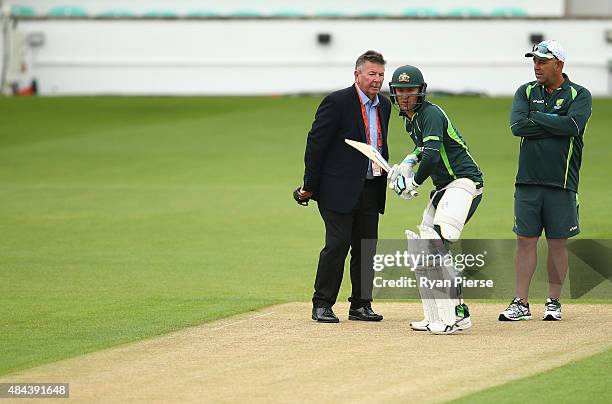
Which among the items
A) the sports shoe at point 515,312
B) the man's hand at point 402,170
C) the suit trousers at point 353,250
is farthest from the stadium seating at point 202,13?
the man's hand at point 402,170

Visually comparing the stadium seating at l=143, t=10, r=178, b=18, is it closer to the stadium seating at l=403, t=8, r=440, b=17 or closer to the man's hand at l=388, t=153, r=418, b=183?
the stadium seating at l=403, t=8, r=440, b=17

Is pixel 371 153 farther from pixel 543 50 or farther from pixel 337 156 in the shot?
pixel 543 50

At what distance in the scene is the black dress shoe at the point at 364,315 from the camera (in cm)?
1135

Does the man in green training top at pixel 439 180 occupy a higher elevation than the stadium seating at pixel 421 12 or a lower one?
lower

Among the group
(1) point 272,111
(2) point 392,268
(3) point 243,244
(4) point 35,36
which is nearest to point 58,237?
(3) point 243,244

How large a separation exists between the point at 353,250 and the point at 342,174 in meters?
0.76

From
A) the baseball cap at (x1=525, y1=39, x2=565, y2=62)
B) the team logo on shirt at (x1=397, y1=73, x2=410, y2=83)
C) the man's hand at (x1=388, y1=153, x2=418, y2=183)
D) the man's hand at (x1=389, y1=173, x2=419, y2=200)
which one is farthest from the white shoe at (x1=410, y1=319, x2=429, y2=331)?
the baseball cap at (x1=525, y1=39, x2=565, y2=62)

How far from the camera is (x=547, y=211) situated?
1126cm

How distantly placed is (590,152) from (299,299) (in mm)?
18432

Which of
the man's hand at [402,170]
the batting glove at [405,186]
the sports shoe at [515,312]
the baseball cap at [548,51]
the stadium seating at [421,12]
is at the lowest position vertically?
the sports shoe at [515,312]

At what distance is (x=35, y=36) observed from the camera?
5356 cm

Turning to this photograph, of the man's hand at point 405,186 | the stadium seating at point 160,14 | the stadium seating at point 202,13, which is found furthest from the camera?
the stadium seating at point 202,13

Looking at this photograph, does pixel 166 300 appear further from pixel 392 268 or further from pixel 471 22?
pixel 471 22

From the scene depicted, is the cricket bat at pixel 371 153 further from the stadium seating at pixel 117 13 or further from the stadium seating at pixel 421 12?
the stadium seating at pixel 117 13
